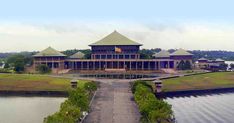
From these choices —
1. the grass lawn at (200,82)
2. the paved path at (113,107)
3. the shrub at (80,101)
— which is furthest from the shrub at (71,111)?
the grass lawn at (200,82)

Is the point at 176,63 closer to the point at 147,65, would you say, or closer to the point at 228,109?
the point at 147,65

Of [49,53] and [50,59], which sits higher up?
[49,53]

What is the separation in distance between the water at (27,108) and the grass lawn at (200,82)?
27.6m

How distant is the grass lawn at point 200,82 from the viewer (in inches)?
3609

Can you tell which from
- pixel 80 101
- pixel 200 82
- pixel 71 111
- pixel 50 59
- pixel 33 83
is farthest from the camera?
pixel 50 59

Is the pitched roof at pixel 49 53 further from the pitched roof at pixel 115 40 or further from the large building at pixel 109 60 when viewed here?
the pitched roof at pixel 115 40

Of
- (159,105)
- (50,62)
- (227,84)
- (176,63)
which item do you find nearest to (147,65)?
(176,63)

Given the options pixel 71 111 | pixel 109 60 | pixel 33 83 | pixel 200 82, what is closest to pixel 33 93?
pixel 33 83

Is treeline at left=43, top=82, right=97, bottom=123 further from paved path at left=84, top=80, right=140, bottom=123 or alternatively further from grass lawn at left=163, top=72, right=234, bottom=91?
grass lawn at left=163, top=72, right=234, bottom=91

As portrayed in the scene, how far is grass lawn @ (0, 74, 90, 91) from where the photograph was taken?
88662 mm

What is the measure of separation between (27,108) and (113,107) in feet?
57.6

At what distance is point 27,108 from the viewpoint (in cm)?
6644

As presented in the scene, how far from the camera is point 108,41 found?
484ft

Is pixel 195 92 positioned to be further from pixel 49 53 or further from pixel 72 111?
pixel 49 53
